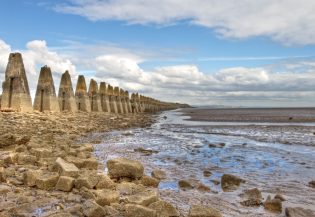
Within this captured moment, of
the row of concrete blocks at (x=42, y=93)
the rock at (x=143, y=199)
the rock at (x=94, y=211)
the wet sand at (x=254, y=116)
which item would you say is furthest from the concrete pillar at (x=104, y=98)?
the rock at (x=94, y=211)

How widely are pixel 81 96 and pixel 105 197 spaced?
2710 centimetres

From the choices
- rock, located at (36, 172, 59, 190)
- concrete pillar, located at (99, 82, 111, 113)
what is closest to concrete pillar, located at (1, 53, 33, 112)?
rock, located at (36, 172, 59, 190)

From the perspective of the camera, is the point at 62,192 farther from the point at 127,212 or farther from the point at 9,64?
the point at 9,64

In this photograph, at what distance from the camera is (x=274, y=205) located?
18.3ft

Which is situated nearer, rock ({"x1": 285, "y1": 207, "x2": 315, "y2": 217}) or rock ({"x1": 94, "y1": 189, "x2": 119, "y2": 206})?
rock ({"x1": 94, "y1": 189, "x2": 119, "y2": 206})

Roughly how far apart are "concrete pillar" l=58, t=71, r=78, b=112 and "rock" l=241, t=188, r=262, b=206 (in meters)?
22.5

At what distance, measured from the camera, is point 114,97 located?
42938 millimetres

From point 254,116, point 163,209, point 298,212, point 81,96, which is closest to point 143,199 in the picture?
point 163,209

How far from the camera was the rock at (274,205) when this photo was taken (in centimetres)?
552

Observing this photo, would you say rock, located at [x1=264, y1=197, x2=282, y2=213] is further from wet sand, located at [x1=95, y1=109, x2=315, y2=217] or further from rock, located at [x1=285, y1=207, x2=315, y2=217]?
rock, located at [x1=285, y1=207, x2=315, y2=217]

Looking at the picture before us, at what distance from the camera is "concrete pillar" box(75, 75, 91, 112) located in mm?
31234

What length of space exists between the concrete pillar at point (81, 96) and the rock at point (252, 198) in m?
26.3

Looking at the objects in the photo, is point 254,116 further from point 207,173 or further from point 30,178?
point 30,178

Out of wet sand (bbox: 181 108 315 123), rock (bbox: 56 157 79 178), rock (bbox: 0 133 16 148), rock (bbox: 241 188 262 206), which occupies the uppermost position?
wet sand (bbox: 181 108 315 123)
